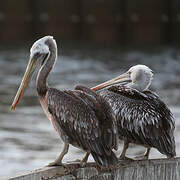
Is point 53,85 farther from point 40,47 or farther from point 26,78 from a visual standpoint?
point 40,47

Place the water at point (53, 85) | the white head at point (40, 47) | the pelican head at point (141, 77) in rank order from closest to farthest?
1. the white head at point (40, 47)
2. the pelican head at point (141, 77)
3. the water at point (53, 85)

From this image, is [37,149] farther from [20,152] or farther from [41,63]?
[41,63]

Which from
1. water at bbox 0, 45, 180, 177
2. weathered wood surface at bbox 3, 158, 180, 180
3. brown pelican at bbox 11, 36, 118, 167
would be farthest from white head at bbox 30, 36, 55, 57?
water at bbox 0, 45, 180, 177

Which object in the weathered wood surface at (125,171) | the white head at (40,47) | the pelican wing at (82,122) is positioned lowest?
the weathered wood surface at (125,171)

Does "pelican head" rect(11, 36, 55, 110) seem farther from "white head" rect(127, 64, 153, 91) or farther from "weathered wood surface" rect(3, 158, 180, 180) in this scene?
"white head" rect(127, 64, 153, 91)

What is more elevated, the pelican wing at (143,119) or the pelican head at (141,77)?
the pelican head at (141,77)

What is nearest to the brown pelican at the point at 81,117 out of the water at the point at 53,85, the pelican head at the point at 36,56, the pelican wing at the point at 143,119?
the pelican head at the point at 36,56

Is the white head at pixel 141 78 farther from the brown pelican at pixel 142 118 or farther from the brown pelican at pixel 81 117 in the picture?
the brown pelican at pixel 81 117

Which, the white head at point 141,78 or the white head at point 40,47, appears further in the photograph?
the white head at point 141,78

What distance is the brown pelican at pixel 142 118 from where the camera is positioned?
5.95m

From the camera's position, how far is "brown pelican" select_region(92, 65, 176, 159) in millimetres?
5949

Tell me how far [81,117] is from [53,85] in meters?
11.0

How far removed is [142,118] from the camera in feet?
19.8

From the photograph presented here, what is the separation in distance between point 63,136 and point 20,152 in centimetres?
516
